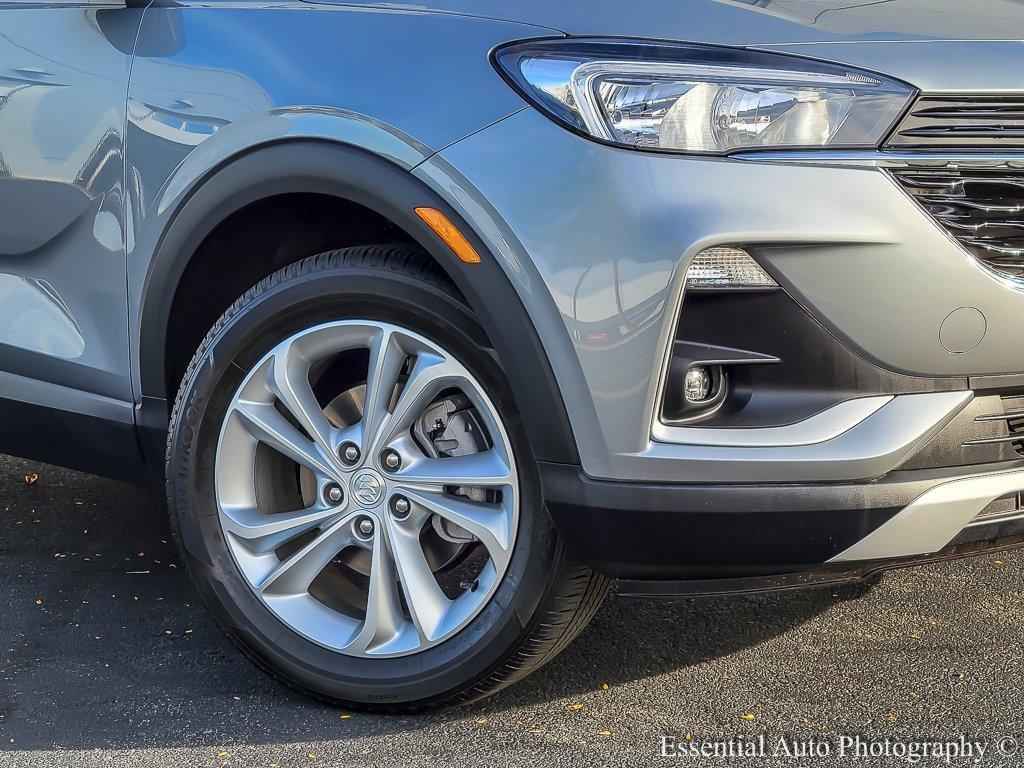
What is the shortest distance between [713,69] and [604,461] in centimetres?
64

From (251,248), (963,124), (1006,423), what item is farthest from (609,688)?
(963,124)

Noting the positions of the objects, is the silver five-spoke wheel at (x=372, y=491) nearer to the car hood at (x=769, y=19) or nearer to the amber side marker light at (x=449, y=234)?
the amber side marker light at (x=449, y=234)

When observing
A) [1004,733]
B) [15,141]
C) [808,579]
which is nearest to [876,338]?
[808,579]

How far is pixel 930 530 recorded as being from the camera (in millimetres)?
1939

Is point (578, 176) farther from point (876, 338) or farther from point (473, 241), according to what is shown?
point (876, 338)

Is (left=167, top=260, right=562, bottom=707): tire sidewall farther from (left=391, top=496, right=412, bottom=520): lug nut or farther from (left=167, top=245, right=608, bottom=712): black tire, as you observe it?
(left=391, top=496, right=412, bottom=520): lug nut

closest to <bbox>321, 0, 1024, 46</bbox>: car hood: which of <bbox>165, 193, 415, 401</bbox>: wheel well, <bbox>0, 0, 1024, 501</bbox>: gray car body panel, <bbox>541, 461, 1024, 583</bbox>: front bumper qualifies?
<bbox>0, 0, 1024, 501</bbox>: gray car body panel

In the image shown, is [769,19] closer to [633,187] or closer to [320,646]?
[633,187]

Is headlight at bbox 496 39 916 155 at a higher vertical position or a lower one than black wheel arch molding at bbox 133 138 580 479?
higher

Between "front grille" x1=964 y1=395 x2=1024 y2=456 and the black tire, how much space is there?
28.1 inches

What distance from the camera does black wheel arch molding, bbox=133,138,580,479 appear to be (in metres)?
1.99

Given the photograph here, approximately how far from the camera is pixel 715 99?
1.88 meters

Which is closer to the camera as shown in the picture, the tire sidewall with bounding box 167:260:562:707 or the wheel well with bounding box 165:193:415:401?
the tire sidewall with bounding box 167:260:562:707

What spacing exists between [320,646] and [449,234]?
88 cm
